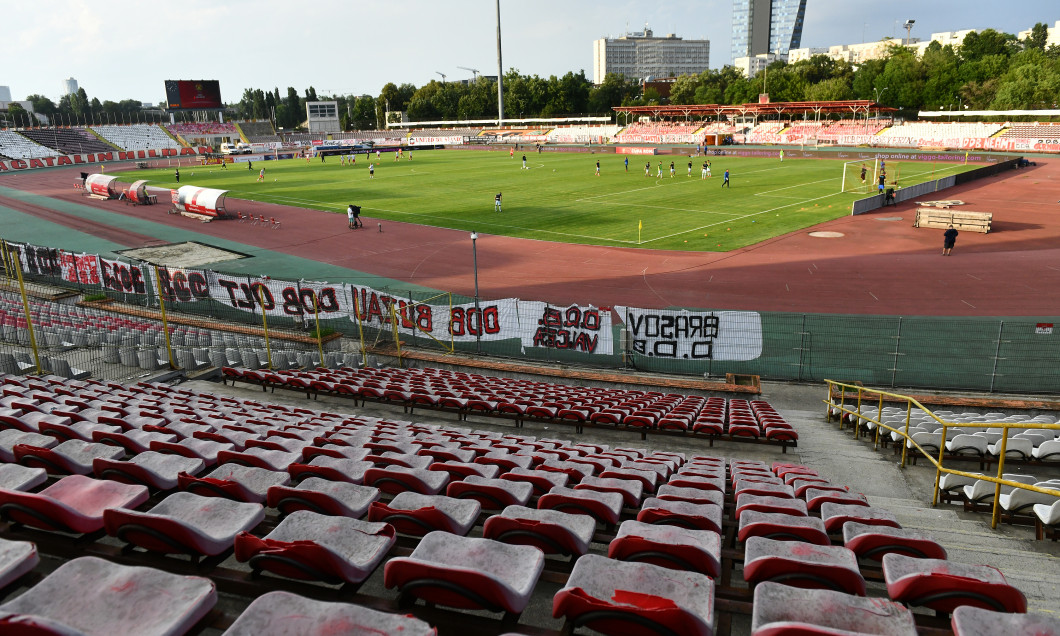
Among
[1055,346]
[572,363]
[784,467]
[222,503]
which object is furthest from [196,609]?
[1055,346]

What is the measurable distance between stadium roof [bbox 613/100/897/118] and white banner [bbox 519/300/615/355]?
100 meters

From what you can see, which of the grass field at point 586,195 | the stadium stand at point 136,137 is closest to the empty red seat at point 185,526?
the grass field at point 586,195

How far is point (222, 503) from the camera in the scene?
4434mm

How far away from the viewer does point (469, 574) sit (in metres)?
3.26

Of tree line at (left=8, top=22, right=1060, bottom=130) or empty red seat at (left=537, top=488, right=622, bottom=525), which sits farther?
tree line at (left=8, top=22, right=1060, bottom=130)

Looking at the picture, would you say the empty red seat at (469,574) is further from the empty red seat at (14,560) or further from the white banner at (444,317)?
the white banner at (444,317)

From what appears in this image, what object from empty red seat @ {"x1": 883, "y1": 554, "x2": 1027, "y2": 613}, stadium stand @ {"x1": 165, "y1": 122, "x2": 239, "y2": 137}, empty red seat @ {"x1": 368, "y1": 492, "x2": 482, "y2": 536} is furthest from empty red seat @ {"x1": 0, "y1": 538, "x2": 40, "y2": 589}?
stadium stand @ {"x1": 165, "y1": 122, "x2": 239, "y2": 137}

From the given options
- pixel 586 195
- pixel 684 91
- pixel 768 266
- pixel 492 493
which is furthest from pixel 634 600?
pixel 684 91

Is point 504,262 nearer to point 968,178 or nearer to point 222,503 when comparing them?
point 222,503

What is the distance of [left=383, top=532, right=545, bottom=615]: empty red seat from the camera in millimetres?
3297

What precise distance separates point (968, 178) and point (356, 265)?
181ft

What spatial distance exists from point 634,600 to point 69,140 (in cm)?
14656

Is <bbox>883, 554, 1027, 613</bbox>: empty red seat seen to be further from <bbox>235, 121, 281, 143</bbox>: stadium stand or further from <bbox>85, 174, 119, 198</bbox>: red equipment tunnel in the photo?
<bbox>235, 121, 281, 143</bbox>: stadium stand

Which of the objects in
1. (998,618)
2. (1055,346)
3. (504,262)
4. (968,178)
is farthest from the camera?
(968,178)
